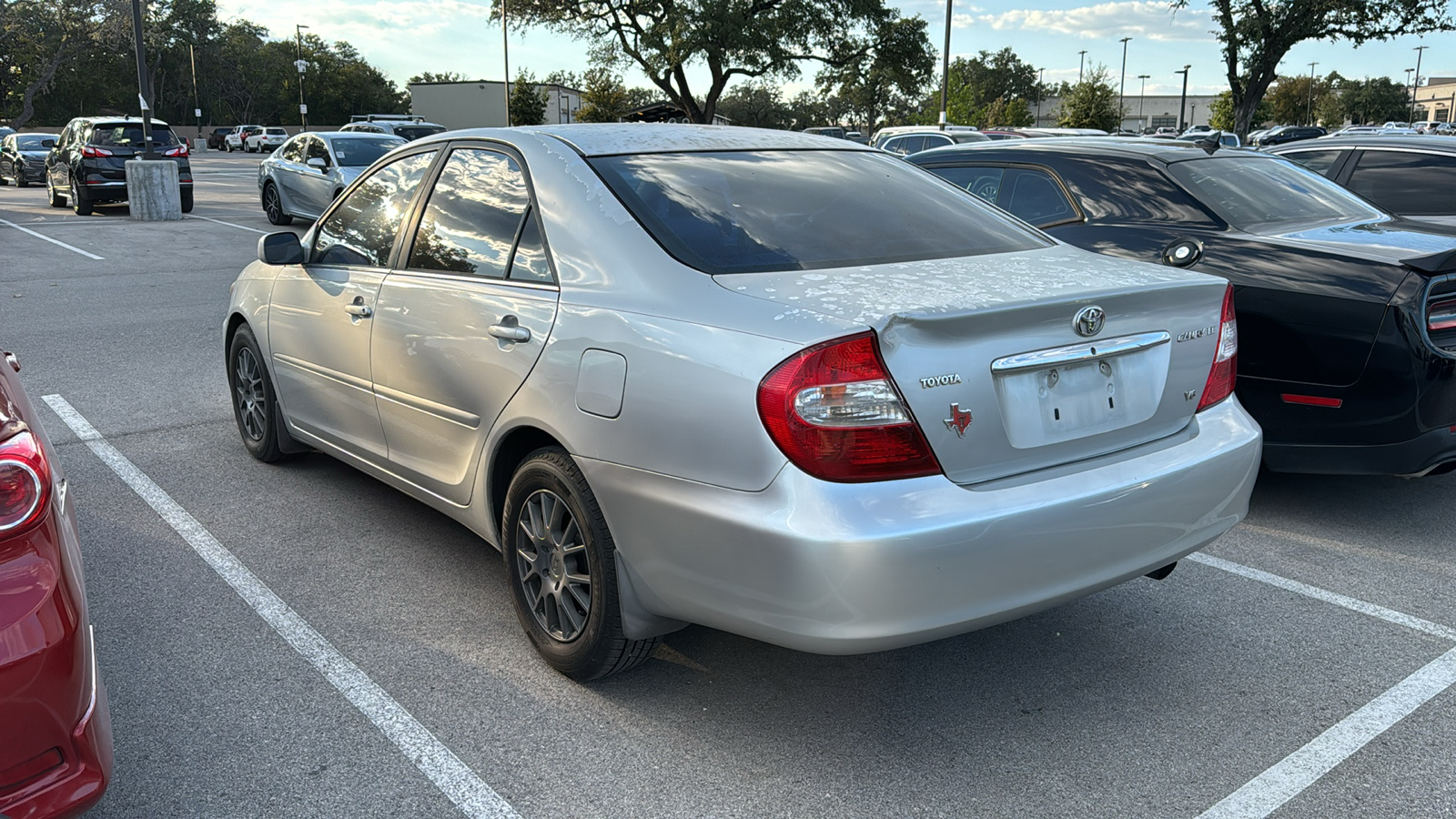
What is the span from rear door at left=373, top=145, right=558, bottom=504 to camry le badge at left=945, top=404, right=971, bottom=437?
1163 millimetres

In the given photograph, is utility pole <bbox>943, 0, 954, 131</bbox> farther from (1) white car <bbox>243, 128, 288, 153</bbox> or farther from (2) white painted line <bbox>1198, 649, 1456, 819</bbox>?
(1) white car <bbox>243, 128, 288, 153</bbox>

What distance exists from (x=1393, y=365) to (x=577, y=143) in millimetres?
3171

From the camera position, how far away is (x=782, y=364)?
2443 mm

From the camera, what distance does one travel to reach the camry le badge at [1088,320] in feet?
8.83

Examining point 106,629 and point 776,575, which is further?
point 106,629

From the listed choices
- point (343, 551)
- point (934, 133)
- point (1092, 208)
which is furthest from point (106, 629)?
point (934, 133)

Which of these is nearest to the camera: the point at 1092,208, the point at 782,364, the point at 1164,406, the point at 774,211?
the point at 782,364

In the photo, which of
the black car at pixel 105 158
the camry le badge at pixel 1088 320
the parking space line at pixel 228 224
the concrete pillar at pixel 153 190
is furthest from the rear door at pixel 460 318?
the black car at pixel 105 158

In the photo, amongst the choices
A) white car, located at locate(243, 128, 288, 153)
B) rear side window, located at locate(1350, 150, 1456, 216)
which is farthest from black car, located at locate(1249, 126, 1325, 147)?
white car, located at locate(243, 128, 288, 153)

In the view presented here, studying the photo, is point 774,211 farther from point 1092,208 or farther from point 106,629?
point 1092,208

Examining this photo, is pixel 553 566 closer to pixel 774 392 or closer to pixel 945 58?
pixel 774 392

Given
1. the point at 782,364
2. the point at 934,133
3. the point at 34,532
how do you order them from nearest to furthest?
the point at 34,532
the point at 782,364
the point at 934,133

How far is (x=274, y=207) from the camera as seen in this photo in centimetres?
1827

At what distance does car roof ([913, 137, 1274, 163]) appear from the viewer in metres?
5.58
